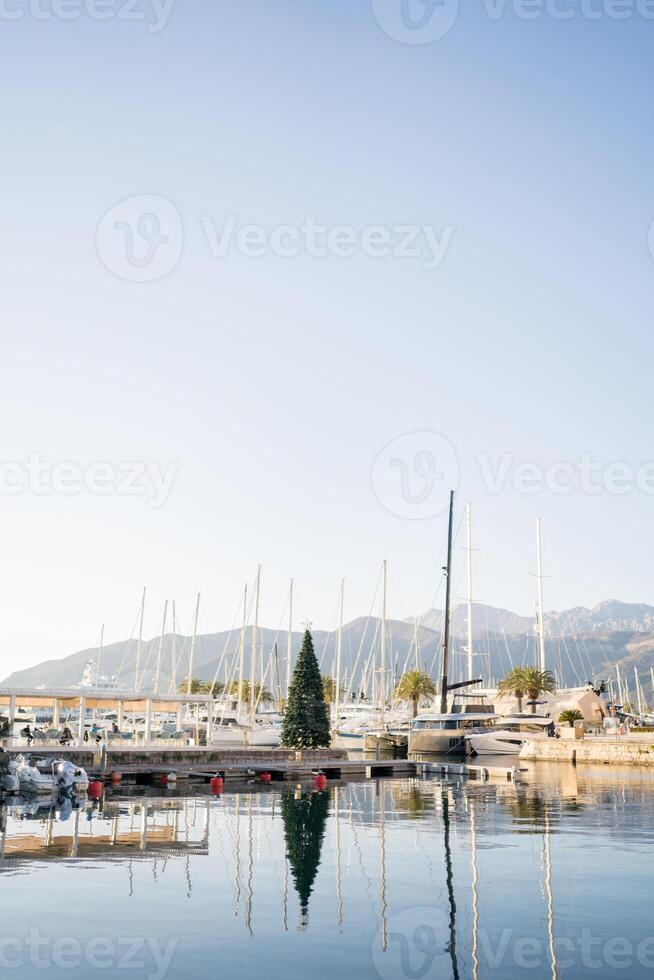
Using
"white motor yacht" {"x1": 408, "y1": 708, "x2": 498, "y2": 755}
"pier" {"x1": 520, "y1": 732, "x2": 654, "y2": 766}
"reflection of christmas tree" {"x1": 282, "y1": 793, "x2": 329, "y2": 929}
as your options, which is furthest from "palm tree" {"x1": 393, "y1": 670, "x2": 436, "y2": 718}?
"reflection of christmas tree" {"x1": 282, "y1": 793, "x2": 329, "y2": 929}

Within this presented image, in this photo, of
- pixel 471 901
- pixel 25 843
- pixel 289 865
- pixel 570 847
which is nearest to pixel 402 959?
pixel 471 901

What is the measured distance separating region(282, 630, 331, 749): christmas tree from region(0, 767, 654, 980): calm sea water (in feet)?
69.4

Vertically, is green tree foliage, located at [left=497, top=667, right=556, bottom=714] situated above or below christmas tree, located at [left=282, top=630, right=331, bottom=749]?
above

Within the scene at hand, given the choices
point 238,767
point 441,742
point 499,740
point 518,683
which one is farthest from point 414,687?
point 238,767

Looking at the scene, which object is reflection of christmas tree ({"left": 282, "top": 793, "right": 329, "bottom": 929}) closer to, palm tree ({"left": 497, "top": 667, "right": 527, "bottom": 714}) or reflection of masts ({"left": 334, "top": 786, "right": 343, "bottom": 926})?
reflection of masts ({"left": 334, "top": 786, "right": 343, "bottom": 926})

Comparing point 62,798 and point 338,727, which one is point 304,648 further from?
point 338,727

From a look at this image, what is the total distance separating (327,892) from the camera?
2284 centimetres

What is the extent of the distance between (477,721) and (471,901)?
2535 inches

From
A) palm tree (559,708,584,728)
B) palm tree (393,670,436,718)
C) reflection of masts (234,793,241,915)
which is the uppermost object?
palm tree (393,670,436,718)

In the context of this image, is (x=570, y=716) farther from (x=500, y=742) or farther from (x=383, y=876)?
(x=383, y=876)

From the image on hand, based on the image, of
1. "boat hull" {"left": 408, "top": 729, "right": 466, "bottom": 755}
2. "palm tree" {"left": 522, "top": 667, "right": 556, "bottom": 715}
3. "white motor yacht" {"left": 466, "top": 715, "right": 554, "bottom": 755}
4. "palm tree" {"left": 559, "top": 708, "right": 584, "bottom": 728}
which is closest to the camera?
"white motor yacht" {"left": 466, "top": 715, "right": 554, "bottom": 755}

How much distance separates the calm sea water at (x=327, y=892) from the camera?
663 inches

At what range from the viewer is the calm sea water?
55.2 ft

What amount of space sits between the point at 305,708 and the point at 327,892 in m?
38.8
